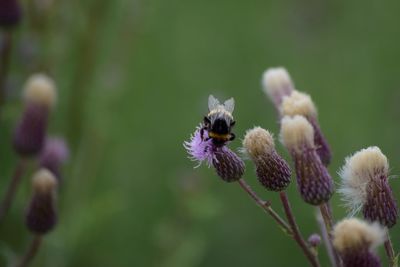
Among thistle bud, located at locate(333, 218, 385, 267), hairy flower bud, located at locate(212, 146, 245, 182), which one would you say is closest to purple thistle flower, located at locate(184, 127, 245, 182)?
hairy flower bud, located at locate(212, 146, 245, 182)

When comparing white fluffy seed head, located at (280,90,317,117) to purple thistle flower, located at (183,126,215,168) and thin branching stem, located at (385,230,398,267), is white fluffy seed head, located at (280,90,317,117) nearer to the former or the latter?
purple thistle flower, located at (183,126,215,168)

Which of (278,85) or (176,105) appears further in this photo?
(176,105)

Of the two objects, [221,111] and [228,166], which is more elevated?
[221,111]

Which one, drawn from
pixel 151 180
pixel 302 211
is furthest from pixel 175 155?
pixel 302 211

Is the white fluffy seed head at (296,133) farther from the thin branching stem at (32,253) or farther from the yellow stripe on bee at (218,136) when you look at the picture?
the thin branching stem at (32,253)

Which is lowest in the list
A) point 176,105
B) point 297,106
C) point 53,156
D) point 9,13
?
point 297,106

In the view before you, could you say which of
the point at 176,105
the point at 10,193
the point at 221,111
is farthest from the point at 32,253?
the point at 176,105

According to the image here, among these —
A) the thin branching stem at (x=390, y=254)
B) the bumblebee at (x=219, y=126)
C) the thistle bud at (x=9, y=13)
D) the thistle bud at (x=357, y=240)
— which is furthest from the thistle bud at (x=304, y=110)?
the thistle bud at (x=9, y=13)

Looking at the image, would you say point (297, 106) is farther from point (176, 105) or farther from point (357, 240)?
point (176, 105)

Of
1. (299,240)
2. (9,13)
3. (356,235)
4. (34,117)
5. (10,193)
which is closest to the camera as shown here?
(356,235)

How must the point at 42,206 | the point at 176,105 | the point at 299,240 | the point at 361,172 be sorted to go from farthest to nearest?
the point at 176,105
the point at 42,206
the point at 361,172
the point at 299,240
